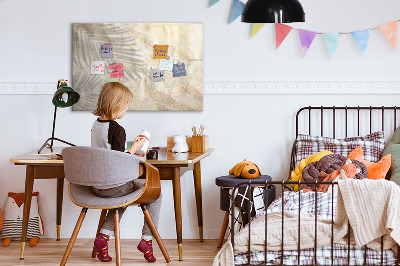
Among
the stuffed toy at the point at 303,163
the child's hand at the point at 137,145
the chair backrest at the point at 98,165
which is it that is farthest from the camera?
the stuffed toy at the point at 303,163

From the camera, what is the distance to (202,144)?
403cm

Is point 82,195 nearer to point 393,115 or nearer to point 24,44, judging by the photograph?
point 24,44

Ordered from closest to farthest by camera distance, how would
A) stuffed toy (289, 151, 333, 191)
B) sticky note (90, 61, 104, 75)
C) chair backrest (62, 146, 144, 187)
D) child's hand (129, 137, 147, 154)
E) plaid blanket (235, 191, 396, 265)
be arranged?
plaid blanket (235, 191, 396, 265)
chair backrest (62, 146, 144, 187)
child's hand (129, 137, 147, 154)
stuffed toy (289, 151, 333, 191)
sticky note (90, 61, 104, 75)

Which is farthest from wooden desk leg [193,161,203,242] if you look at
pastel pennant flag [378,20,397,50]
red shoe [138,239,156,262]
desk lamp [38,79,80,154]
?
pastel pennant flag [378,20,397,50]

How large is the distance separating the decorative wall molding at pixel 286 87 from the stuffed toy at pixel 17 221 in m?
0.80

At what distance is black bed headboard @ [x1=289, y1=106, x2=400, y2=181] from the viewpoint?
14.2ft

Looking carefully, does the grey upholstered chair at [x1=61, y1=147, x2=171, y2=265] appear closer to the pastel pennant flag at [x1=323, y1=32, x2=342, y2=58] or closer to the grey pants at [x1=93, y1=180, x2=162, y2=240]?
the grey pants at [x1=93, y1=180, x2=162, y2=240]

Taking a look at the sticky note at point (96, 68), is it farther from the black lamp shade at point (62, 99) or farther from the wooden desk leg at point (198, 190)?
the wooden desk leg at point (198, 190)

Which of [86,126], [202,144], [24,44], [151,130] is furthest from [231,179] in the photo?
[24,44]

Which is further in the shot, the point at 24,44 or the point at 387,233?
the point at 24,44

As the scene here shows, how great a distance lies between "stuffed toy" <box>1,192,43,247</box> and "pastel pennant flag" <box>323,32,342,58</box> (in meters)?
2.38

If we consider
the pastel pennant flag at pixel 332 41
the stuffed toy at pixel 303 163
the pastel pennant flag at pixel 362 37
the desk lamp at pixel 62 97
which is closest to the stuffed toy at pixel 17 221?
the desk lamp at pixel 62 97

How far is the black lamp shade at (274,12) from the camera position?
306 centimetres

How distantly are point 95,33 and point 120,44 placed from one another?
0.65 feet
